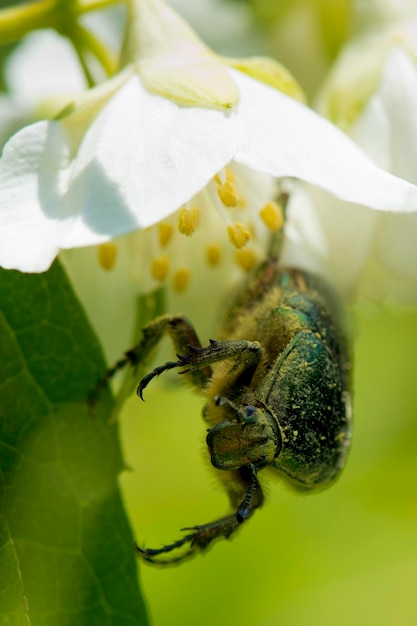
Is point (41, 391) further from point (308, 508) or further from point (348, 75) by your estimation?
point (308, 508)

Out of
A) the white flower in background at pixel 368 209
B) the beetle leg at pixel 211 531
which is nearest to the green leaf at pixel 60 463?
the beetle leg at pixel 211 531

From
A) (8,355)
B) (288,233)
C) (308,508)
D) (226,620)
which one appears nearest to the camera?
(8,355)

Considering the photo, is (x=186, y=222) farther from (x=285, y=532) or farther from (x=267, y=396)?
(x=285, y=532)

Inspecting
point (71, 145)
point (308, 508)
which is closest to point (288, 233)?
point (71, 145)

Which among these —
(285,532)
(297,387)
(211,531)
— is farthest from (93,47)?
(285,532)

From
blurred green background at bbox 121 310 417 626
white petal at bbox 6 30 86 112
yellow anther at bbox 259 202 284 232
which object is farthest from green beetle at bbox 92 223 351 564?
white petal at bbox 6 30 86 112

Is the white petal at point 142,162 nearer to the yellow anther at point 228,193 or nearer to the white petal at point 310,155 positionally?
the white petal at point 310,155
